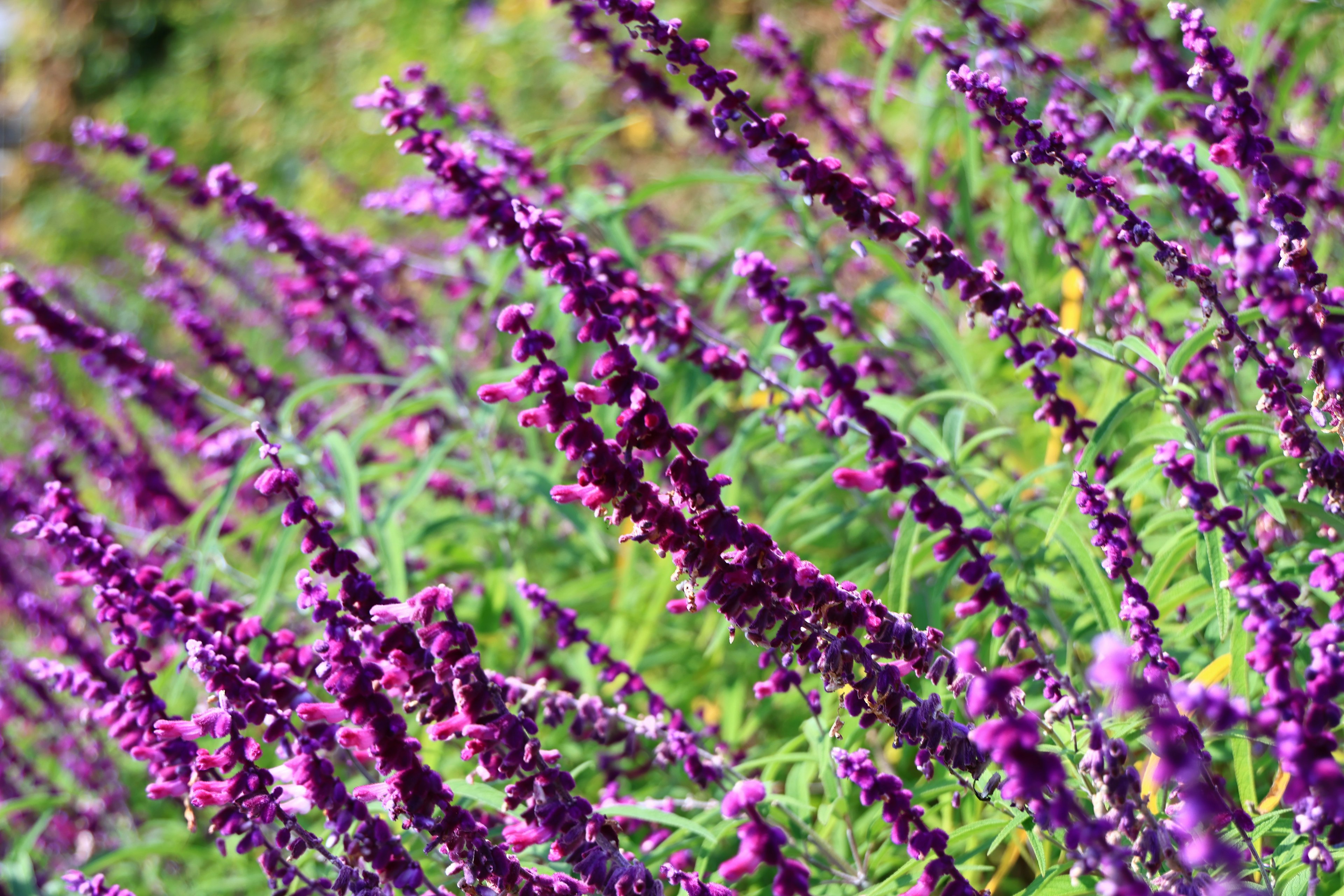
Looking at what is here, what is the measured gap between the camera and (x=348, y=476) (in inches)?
175

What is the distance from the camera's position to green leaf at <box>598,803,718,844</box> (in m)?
2.89

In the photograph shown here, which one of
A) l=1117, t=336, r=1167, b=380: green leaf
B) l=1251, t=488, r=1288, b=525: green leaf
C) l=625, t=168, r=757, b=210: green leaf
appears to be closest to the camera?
l=1251, t=488, r=1288, b=525: green leaf

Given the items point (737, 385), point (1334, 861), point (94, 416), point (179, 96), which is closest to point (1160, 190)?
point (737, 385)

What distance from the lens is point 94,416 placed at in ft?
21.1

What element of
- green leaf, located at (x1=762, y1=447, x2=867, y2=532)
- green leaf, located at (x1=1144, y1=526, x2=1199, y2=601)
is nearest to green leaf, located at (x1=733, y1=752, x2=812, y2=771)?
green leaf, located at (x1=762, y1=447, x2=867, y2=532)

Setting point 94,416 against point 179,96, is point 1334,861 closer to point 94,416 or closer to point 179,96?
point 94,416

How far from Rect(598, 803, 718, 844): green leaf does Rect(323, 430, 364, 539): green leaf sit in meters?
1.74

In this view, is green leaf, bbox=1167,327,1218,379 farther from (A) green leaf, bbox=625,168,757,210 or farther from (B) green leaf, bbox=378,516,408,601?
(B) green leaf, bbox=378,516,408,601

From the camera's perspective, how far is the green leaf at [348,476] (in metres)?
4.35

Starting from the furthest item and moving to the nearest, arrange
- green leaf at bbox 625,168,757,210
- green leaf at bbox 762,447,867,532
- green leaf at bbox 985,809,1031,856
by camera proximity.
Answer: green leaf at bbox 625,168,757,210 → green leaf at bbox 762,447,867,532 → green leaf at bbox 985,809,1031,856

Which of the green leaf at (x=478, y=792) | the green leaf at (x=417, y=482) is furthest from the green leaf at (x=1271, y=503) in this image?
the green leaf at (x=417, y=482)

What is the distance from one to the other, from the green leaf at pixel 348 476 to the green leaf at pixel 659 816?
1744mm

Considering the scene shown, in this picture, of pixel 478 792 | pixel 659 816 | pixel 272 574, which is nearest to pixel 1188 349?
pixel 659 816

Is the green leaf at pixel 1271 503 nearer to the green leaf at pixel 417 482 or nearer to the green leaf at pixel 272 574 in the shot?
the green leaf at pixel 417 482
